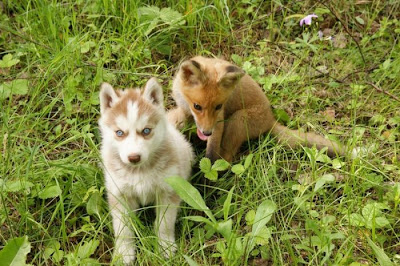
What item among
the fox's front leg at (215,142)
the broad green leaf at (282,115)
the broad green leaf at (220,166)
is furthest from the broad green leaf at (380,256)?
the broad green leaf at (282,115)

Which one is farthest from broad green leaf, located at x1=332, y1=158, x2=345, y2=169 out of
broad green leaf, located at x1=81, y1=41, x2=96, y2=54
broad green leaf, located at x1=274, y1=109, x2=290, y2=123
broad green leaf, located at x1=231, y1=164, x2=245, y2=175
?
broad green leaf, located at x1=81, y1=41, x2=96, y2=54

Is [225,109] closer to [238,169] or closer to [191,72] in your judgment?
[191,72]

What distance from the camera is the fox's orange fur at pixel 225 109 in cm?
387

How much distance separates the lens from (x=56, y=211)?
3.39m

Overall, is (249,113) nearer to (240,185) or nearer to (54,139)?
(240,185)

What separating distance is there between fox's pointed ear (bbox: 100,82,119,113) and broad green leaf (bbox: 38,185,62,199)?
655 millimetres

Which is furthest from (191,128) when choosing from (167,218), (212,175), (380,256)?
(380,256)

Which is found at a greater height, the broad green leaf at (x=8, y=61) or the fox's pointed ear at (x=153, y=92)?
the fox's pointed ear at (x=153, y=92)

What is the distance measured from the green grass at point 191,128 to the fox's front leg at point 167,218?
91 mm

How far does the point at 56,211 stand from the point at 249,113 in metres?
1.78

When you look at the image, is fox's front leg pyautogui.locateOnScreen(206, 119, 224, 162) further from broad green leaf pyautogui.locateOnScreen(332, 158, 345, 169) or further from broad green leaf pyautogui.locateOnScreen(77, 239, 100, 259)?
broad green leaf pyautogui.locateOnScreen(77, 239, 100, 259)

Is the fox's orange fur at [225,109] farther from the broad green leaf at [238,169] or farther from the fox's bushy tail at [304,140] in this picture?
the broad green leaf at [238,169]

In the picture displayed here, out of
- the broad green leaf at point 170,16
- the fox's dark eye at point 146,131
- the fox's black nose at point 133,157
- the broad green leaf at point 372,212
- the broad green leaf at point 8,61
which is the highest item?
the broad green leaf at point 170,16

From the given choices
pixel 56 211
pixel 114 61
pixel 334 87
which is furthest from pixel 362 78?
pixel 56 211
